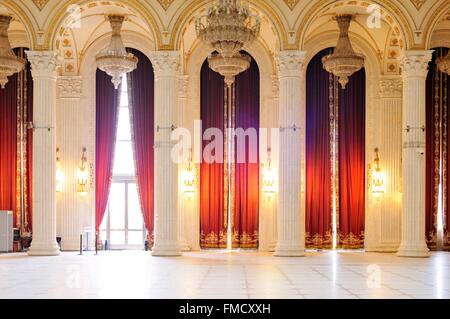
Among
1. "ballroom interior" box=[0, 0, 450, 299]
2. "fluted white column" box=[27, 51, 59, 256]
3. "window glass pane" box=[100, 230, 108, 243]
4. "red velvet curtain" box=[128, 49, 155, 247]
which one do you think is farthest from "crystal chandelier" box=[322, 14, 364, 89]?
"window glass pane" box=[100, 230, 108, 243]

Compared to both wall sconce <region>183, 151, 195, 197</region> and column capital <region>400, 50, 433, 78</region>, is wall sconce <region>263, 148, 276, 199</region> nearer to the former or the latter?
wall sconce <region>183, 151, 195, 197</region>

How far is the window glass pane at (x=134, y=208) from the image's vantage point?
24172 mm

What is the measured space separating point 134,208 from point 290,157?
6.14 metres

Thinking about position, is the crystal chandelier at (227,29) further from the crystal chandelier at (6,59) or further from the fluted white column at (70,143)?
the fluted white column at (70,143)

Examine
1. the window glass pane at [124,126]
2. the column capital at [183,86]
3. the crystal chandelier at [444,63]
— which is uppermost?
the crystal chandelier at [444,63]

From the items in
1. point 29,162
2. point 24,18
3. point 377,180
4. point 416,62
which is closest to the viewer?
point 416,62

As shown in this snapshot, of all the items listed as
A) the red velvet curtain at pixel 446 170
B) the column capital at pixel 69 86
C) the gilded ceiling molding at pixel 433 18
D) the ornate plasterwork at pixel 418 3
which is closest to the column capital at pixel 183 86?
the column capital at pixel 69 86

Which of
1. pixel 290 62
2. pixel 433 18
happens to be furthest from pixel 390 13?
pixel 290 62

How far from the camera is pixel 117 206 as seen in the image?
24203mm

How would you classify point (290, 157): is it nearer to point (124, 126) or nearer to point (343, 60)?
point (343, 60)

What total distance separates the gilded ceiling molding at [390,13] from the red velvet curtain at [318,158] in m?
3.50

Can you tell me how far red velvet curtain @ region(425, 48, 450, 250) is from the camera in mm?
23469

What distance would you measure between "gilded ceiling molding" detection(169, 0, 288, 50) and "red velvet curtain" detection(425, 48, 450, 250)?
573 centimetres
